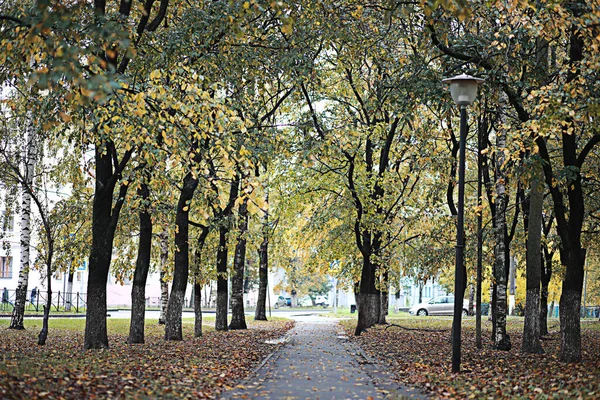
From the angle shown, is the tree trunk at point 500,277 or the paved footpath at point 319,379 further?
the tree trunk at point 500,277

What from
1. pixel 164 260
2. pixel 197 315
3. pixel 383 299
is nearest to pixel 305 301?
pixel 383 299

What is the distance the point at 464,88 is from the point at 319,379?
5.84 metres

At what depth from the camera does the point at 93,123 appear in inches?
527

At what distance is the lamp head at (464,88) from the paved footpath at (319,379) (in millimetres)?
5237

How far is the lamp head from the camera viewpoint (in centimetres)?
1361

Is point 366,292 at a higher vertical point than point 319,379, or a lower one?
higher

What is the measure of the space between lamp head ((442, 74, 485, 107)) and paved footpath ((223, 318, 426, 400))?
5237 mm

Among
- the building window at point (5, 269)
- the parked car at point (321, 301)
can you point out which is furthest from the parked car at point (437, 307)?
the parked car at point (321, 301)

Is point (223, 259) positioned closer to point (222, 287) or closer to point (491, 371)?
point (222, 287)

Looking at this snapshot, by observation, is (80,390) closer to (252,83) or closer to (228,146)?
(228,146)

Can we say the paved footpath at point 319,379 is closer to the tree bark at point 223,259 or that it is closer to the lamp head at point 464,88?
the lamp head at point 464,88

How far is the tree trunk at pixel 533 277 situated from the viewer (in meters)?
16.1

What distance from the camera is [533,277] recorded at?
16.3 m

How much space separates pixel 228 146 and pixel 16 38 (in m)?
3.62
